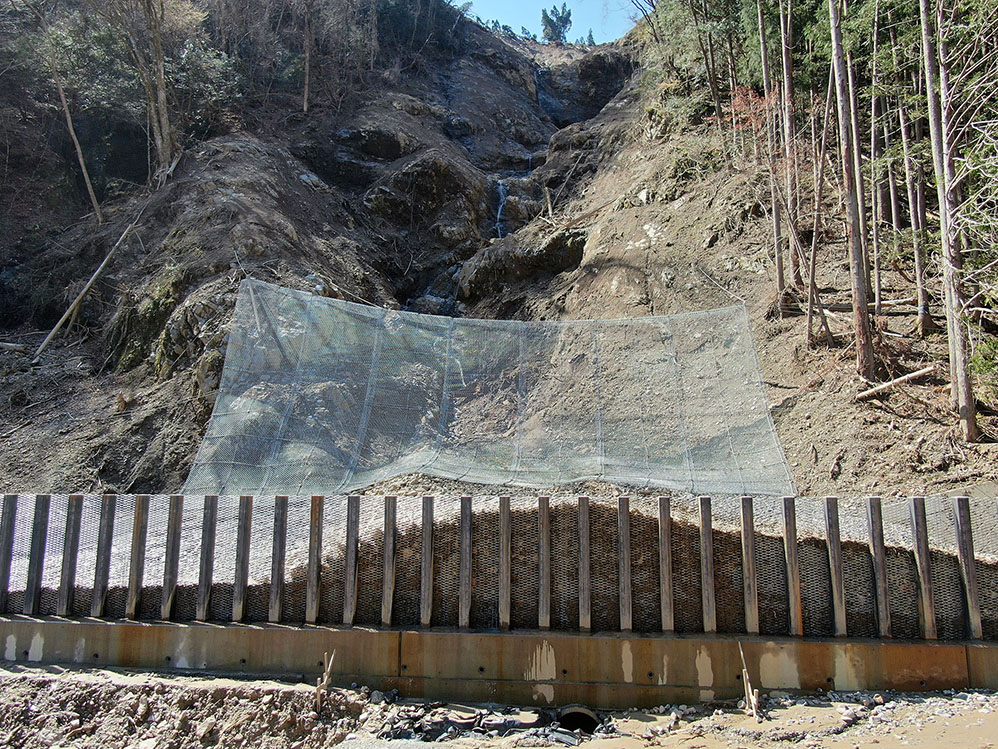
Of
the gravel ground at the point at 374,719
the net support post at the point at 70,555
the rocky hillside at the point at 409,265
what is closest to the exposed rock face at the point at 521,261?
the rocky hillside at the point at 409,265

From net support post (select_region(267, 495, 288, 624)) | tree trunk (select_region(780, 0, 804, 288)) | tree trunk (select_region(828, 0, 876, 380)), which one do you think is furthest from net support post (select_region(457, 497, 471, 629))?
tree trunk (select_region(780, 0, 804, 288))

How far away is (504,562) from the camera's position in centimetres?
506

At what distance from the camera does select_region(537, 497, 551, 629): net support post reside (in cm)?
498

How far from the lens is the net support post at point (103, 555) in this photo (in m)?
5.34

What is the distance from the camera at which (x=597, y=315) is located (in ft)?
42.1

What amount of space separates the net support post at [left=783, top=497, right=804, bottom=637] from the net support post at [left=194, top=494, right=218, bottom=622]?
14.9 feet

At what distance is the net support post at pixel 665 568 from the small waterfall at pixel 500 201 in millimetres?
14365

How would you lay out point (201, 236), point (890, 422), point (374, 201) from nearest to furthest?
point (890, 422) → point (201, 236) → point (374, 201)

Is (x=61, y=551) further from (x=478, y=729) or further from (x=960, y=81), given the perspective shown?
Answer: (x=960, y=81)

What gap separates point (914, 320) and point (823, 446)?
2815mm

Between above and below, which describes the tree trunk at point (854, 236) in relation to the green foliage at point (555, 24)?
below

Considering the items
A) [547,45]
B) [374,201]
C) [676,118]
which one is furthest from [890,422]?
[547,45]

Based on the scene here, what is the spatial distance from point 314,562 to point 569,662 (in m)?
2.13

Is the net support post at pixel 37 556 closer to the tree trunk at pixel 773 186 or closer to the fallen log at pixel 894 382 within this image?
the fallen log at pixel 894 382
